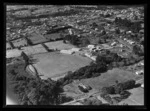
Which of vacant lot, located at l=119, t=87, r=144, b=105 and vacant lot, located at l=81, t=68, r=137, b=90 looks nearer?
vacant lot, located at l=119, t=87, r=144, b=105

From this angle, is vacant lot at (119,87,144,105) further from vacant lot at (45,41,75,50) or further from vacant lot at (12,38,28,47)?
vacant lot at (12,38,28,47)

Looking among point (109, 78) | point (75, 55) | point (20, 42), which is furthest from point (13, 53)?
point (109, 78)

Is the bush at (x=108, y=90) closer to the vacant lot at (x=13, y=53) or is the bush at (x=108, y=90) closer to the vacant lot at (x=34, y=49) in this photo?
the vacant lot at (x=34, y=49)

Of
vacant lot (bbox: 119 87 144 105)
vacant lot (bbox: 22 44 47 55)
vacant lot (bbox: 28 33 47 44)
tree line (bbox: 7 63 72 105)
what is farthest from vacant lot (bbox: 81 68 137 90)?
vacant lot (bbox: 28 33 47 44)

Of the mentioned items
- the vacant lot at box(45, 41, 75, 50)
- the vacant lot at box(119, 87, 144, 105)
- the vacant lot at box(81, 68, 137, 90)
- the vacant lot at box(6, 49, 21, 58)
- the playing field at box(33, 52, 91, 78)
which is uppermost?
the vacant lot at box(45, 41, 75, 50)

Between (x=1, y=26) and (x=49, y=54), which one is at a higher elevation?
(x=1, y=26)

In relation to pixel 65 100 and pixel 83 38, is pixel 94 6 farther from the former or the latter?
pixel 65 100

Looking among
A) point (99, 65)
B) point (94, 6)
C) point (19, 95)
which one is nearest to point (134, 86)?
point (99, 65)
